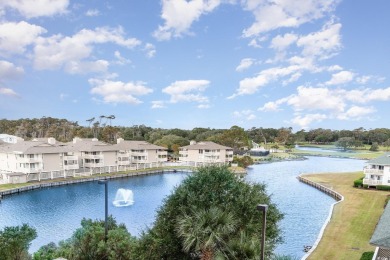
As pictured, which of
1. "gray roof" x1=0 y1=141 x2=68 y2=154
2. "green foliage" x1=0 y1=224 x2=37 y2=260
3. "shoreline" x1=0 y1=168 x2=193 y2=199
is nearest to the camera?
"green foliage" x1=0 y1=224 x2=37 y2=260

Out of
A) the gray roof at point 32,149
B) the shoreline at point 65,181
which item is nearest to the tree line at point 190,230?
the shoreline at point 65,181

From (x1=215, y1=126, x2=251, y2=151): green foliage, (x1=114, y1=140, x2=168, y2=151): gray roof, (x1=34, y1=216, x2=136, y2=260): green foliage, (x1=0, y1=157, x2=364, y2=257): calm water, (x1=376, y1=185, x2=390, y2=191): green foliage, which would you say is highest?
(x1=215, y1=126, x2=251, y2=151): green foliage

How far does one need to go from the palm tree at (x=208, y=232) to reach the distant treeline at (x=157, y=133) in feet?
312

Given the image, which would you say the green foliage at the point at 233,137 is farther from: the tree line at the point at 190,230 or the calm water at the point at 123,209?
the tree line at the point at 190,230

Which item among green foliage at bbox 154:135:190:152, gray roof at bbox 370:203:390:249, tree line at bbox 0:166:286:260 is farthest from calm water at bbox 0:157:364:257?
green foliage at bbox 154:135:190:152

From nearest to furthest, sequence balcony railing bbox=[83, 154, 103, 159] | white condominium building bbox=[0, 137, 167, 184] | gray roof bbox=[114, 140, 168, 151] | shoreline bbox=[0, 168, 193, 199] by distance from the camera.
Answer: shoreline bbox=[0, 168, 193, 199] → white condominium building bbox=[0, 137, 167, 184] → balcony railing bbox=[83, 154, 103, 159] → gray roof bbox=[114, 140, 168, 151]

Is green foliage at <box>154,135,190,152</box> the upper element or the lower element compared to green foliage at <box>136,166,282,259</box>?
upper

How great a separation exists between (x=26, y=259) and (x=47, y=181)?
51.1 metres

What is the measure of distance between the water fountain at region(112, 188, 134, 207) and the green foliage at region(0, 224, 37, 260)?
2962 centimetres

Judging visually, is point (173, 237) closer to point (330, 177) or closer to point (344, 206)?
point (344, 206)

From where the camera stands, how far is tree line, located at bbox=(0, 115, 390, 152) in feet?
374

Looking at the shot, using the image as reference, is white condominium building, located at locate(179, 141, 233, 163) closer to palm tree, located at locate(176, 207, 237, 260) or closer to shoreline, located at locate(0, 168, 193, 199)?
shoreline, located at locate(0, 168, 193, 199)

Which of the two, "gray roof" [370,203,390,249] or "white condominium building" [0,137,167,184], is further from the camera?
"white condominium building" [0,137,167,184]

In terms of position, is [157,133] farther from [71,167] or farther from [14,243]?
[14,243]
